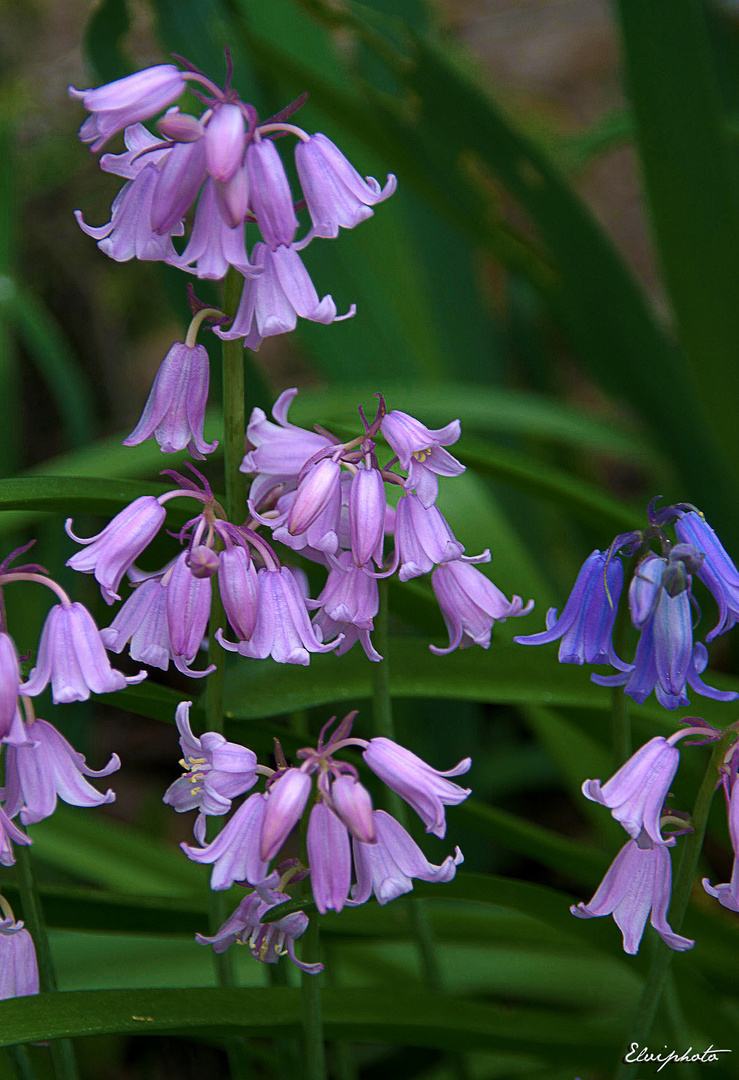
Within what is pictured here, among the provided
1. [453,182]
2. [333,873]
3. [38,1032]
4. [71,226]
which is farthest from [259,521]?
[71,226]

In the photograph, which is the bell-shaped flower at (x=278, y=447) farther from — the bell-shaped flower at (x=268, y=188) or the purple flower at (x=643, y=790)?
the purple flower at (x=643, y=790)

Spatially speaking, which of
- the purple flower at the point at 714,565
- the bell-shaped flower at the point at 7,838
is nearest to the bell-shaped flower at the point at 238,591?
the bell-shaped flower at the point at 7,838

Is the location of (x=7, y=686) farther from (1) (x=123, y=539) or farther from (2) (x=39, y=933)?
(2) (x=39, y=933)

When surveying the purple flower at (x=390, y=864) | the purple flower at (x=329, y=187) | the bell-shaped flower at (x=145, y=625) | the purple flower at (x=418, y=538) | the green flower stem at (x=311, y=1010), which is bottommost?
the green flower stem at (x=311, y=1010)

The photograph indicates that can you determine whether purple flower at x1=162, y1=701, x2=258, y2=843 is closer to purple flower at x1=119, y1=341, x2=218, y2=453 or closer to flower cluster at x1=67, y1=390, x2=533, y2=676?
flower cluster at x1=67, y1=390, x2=533, y2=676

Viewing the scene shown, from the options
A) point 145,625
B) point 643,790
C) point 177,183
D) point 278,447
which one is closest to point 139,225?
point 177,183

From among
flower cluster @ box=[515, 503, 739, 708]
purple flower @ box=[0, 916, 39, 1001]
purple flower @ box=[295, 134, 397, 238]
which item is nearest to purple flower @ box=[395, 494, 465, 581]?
flower cluster @ box=[515, 503, 739, 708]

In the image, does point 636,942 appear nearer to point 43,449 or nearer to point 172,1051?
point 172,1051
